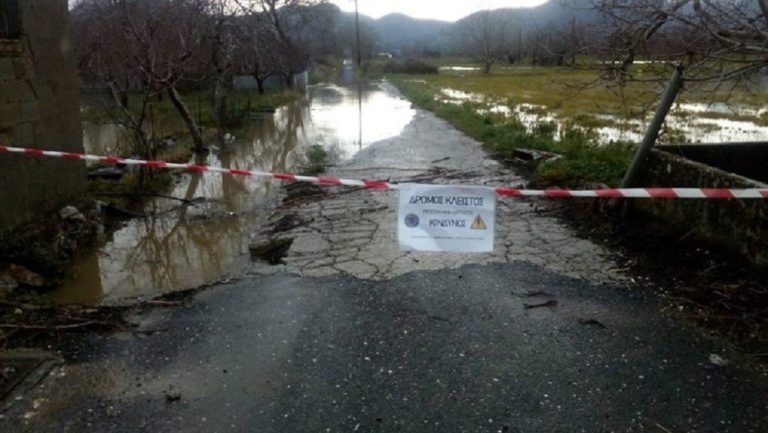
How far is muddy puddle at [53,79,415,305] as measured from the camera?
6.24 metres

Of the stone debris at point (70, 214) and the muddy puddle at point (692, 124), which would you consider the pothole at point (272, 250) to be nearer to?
the stone debris at point (70, 214)

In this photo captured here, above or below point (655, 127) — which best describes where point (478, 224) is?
below

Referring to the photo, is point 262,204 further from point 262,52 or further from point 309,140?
point 262,52

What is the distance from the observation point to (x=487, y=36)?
78.4m

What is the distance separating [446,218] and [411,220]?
0.91 feet

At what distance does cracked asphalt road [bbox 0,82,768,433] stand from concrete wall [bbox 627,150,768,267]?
0.96 metres

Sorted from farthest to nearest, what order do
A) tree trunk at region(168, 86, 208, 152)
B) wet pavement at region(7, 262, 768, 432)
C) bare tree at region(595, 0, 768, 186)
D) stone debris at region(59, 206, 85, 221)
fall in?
tree trunk at region(168, 86, 208, 152)
stone debris at region(59, 206, 85, 221)
bare tree at region(595, 0, 768, 186)
wet pavement at region(7, 262, 768, 432)

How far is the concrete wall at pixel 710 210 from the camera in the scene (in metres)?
5.04

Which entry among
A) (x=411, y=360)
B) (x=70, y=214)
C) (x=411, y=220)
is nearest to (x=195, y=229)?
(x=70, y=214)

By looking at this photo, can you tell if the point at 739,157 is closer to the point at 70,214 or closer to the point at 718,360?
the point at 718,360

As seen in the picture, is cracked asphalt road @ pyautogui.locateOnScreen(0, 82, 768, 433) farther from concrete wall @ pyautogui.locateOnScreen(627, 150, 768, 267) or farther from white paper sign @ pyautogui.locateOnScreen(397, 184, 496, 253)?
concrete wall @ pyautogui.locateOnScreen(627, 150, 768, 267)

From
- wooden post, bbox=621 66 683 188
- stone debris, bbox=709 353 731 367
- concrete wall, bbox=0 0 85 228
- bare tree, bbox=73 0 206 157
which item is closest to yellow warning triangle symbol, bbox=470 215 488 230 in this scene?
stone debris, bbox=709 353 731 367

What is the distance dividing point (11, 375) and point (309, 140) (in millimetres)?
13803

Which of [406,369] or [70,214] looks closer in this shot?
[406,369]
